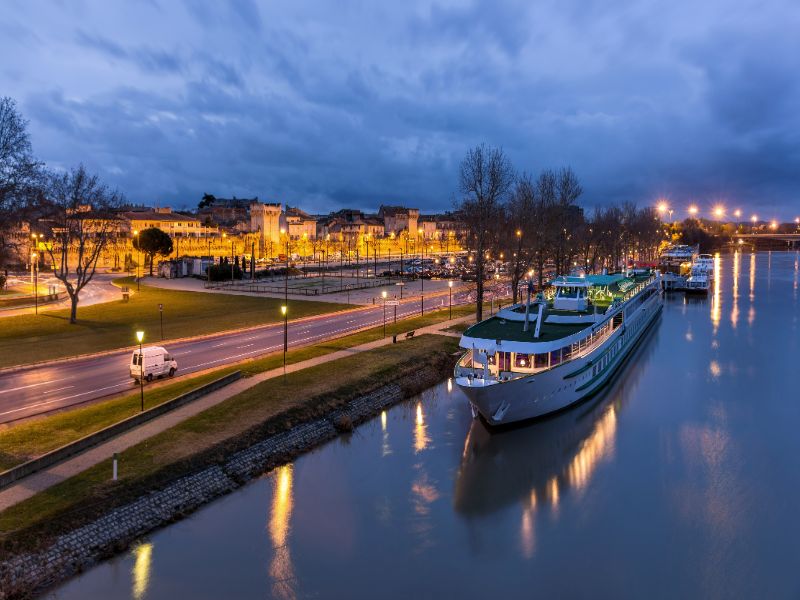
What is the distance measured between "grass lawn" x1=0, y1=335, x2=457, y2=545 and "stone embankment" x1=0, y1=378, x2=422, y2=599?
1.27 ft

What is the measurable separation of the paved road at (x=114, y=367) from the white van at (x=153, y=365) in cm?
93

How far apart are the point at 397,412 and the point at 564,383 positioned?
32.9ft

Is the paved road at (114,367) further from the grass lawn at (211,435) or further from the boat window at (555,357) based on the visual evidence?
the boat window at (555,357)

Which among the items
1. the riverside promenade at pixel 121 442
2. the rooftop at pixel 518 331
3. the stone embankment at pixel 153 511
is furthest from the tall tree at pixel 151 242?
the stone embankment at pixel 153 511

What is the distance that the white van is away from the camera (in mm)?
33469

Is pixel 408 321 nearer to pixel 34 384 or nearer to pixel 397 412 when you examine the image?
pixel 397 412

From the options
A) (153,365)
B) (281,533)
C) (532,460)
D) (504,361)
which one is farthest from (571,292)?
(281,533)

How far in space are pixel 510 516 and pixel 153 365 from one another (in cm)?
2196

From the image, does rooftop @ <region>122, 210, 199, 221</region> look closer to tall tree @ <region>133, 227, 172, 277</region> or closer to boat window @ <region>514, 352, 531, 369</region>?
tall tree @ <region>133, 227, 172, 277</region>

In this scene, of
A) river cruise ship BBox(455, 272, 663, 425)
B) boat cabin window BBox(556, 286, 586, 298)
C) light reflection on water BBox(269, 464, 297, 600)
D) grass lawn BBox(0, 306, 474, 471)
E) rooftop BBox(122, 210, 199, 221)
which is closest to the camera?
light reflection on water BBox(269, 464, 297, 600)

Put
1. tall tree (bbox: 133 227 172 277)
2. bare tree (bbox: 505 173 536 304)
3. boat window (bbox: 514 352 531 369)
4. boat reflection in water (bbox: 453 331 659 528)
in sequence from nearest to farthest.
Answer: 1. boat reflection in water (bbox: 453 331 659 528)
2. boat window (bbox: 514 352 531 369)
3. bare tree (bbox: 505 173 536 304)
4. tall tree (bbox: 133 227 172 277)

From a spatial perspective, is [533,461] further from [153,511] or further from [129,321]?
[129,321]

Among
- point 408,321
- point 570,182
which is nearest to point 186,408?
point 408,321

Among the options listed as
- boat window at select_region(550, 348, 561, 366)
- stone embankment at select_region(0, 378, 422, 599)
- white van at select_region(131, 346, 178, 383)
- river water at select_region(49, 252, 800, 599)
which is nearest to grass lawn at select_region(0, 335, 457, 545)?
stone embankment at select_region(0, 378, 422, 599)
